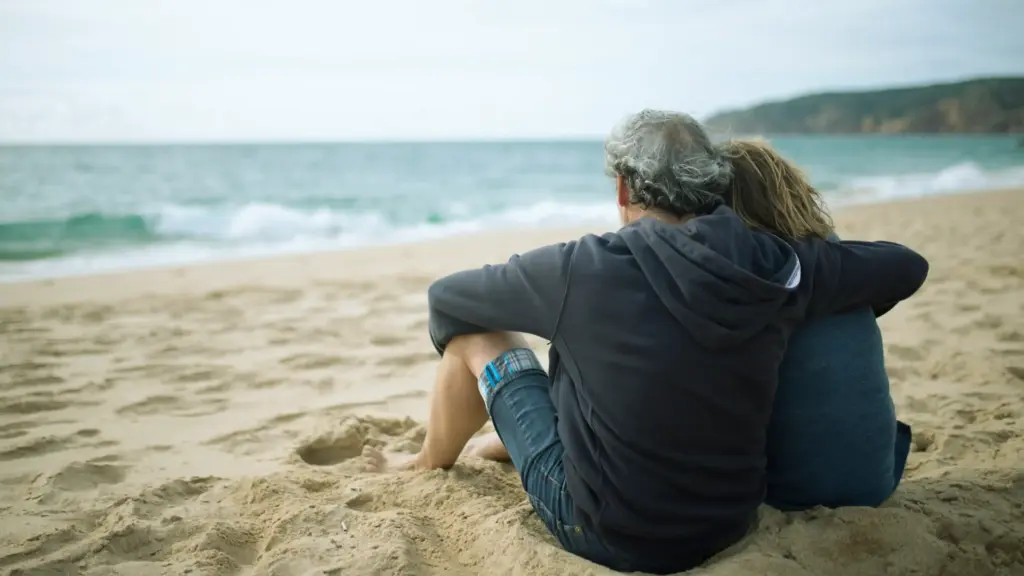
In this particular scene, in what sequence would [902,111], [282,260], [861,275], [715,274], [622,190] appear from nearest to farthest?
1. [715,274]
2. [861,275]
3. [622,190]
4. [282,260]
5. [902,111]

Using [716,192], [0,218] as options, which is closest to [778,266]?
[716,192]

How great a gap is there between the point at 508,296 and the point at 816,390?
79 centimetres

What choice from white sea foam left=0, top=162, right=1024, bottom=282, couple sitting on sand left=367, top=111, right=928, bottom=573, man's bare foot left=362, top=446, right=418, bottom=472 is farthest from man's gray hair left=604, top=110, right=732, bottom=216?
white sea foam left=0, top=162, right=1024, bottom=282

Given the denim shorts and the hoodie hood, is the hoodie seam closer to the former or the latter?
the hoodie hood

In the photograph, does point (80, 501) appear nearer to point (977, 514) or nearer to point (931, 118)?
point (977, 514)

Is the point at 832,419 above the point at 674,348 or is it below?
below

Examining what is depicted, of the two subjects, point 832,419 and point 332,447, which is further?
point 332,447

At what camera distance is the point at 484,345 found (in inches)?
83.8

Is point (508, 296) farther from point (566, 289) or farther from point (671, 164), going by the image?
point (671, 164)

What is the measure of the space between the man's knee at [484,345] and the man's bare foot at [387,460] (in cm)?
64

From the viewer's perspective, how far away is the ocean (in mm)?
9688

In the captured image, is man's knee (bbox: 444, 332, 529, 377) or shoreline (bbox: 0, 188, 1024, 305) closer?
man's knee (bbox: 444, 332, 529, 377)

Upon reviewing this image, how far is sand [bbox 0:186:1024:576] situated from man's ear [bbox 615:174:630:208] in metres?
0.91

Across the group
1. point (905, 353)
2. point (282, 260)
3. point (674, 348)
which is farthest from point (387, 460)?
point (282, 260)
